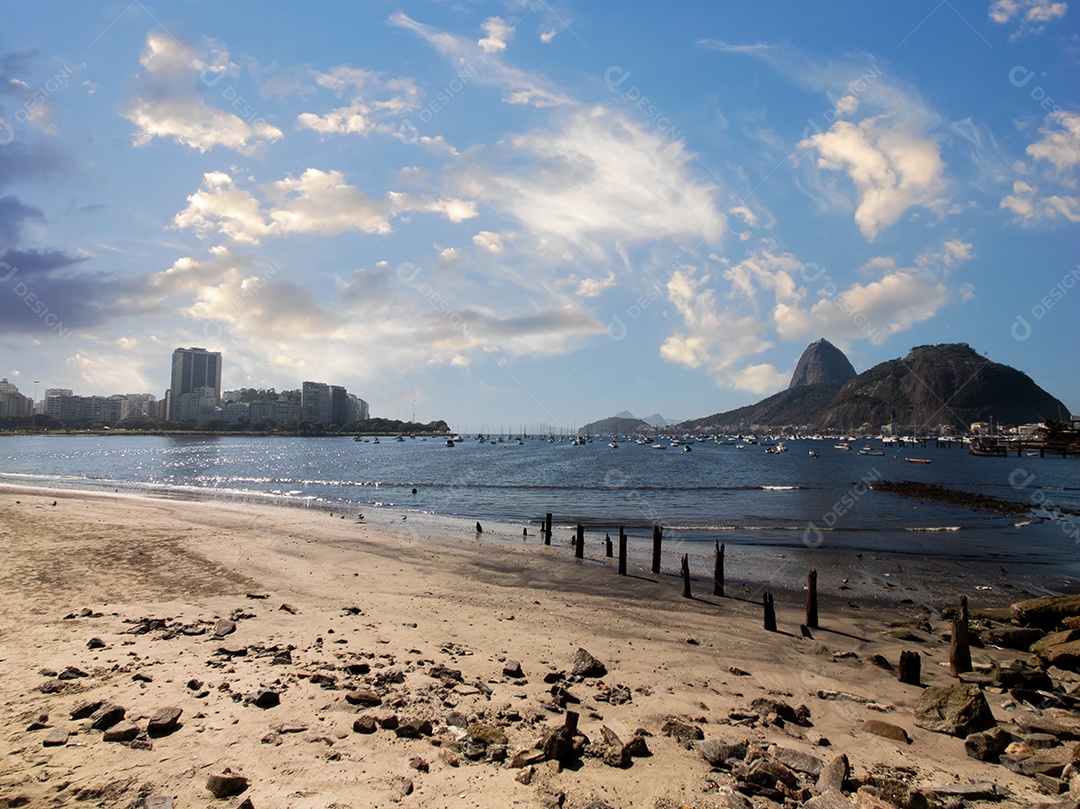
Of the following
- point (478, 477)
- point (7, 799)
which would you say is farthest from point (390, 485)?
point (7, 799)

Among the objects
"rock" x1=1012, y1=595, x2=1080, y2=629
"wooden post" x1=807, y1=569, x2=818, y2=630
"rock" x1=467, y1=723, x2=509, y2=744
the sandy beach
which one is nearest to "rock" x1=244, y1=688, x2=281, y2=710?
the sandy beach

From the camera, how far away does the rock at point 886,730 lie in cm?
1027

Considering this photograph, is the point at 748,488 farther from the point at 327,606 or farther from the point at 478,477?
the point at 327,606

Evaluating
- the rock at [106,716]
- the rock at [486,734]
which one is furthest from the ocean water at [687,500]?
the rock at [106,716]

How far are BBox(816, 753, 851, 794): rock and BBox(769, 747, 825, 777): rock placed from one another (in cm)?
14

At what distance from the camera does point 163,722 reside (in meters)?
8.32

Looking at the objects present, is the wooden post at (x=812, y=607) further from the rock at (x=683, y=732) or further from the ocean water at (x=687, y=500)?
the ocean water at (x=687, y=500)

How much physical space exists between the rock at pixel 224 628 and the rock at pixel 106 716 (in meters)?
4.12

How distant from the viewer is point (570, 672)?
39.9 ft

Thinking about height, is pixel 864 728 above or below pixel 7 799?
below

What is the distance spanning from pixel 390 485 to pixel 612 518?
34086 mm

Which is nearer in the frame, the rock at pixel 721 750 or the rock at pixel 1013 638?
the rock at pixel 721 750

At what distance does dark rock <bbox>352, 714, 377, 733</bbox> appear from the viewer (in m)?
8.72

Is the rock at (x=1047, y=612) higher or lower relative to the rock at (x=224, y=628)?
lower
